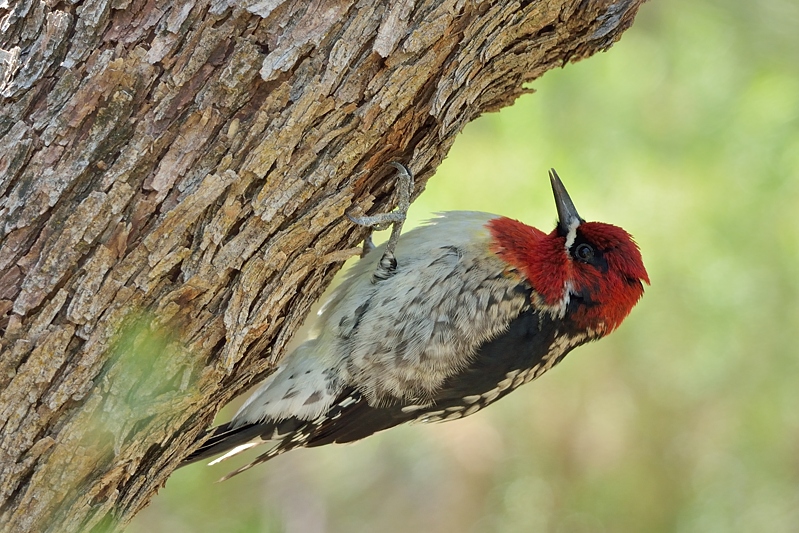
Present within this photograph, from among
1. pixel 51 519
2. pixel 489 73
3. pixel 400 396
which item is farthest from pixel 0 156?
pixel 400 396

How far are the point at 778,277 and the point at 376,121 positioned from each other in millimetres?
2250

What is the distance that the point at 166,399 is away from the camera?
1992 mm

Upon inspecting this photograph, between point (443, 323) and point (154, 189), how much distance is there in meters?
1.29

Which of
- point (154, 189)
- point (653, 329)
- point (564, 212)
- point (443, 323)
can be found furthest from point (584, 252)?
point (154, 189)

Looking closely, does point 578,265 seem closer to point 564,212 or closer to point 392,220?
point 564,212

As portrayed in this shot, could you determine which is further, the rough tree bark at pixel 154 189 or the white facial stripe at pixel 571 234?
the white facial stripe at pixel 571 234

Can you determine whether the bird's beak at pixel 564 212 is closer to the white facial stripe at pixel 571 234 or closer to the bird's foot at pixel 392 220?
the white facial stripe at pixel 571 234

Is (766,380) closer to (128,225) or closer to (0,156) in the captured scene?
(128,225)

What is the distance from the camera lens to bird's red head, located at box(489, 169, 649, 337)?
9.36 ft

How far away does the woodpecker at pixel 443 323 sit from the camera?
2.82 m

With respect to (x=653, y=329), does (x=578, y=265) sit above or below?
above

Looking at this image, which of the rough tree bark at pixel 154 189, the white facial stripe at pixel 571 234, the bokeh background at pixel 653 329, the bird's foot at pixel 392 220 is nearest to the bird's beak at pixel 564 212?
the white facial stripe at pixel 571 234

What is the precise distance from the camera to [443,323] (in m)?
2.82

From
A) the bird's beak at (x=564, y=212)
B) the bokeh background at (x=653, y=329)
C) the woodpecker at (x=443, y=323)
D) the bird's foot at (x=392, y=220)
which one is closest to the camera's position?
the bird's foot at (x=392, y=220)
